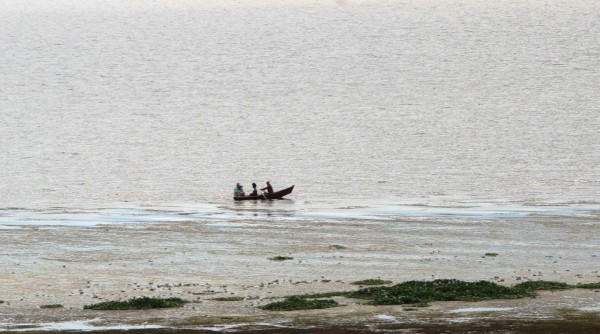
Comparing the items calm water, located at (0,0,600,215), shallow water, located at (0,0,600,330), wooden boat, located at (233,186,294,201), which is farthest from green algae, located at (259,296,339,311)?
wooden boat, located at (233,186,294,201)

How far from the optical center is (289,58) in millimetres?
198875

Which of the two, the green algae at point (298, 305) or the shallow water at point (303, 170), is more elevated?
the shallow water at point (303, 170)

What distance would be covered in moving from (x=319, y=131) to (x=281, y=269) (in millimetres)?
85480

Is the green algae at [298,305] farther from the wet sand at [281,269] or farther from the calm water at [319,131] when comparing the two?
the calm water at [319,131]

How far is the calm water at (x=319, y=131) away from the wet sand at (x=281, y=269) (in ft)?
40.3

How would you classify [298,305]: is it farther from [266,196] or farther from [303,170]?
[303,170]

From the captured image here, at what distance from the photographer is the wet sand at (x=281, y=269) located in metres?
31.7

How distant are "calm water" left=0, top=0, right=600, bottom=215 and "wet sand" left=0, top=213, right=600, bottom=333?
1229 cm

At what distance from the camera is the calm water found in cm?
8575

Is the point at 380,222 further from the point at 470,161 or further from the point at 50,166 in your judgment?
the point at 50,166

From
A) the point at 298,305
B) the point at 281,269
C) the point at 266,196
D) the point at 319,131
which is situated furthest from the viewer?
the point at 319,131

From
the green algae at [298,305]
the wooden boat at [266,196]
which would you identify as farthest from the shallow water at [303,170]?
the green algae at [298,305]

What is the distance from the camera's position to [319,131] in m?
128

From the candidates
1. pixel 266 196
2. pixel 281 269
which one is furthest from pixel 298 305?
pixel 266 196
